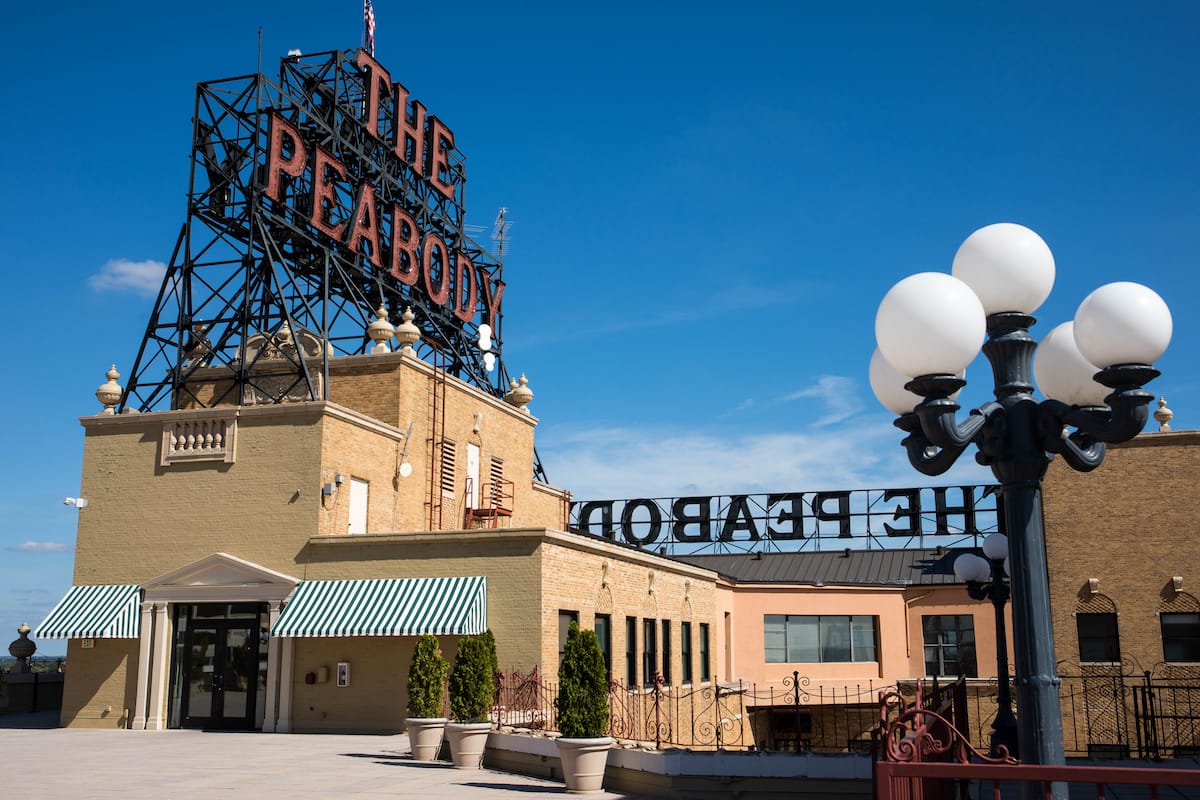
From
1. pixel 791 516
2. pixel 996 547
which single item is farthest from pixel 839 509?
pixel 996 547

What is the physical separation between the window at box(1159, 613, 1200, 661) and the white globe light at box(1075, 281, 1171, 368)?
26.0 metres

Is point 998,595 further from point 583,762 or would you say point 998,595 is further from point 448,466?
point 448,466

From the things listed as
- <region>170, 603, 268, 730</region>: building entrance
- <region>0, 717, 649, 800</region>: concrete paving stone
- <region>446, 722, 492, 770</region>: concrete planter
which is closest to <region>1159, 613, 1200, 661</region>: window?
<region>0, 717, 649, 800</region>: concrete paving stone

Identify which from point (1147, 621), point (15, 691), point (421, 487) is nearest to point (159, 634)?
point (421, 487)

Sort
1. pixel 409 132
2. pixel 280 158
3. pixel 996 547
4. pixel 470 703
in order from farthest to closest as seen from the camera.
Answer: pixel 409 132 → pixel 280 158 → pixel 470 703 → pixel 996 547

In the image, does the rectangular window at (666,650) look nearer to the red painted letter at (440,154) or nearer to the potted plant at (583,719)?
the potted plant at (583,719)

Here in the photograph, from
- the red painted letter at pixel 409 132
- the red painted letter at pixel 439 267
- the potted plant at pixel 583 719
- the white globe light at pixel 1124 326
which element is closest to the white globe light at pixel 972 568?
the potted plant at pixel 583 719

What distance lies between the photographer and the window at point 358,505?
28023mm

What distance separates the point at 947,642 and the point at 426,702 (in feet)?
90.7

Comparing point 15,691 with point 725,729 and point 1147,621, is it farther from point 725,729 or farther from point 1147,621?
point 1147,621

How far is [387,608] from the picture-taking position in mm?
24547

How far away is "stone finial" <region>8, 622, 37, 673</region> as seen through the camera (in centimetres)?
3444

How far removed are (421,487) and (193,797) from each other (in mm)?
16336

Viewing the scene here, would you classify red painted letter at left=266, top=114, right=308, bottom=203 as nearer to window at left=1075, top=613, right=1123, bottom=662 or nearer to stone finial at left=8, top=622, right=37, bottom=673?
stone finial at left=8, top=622, right=37, bottom=673
